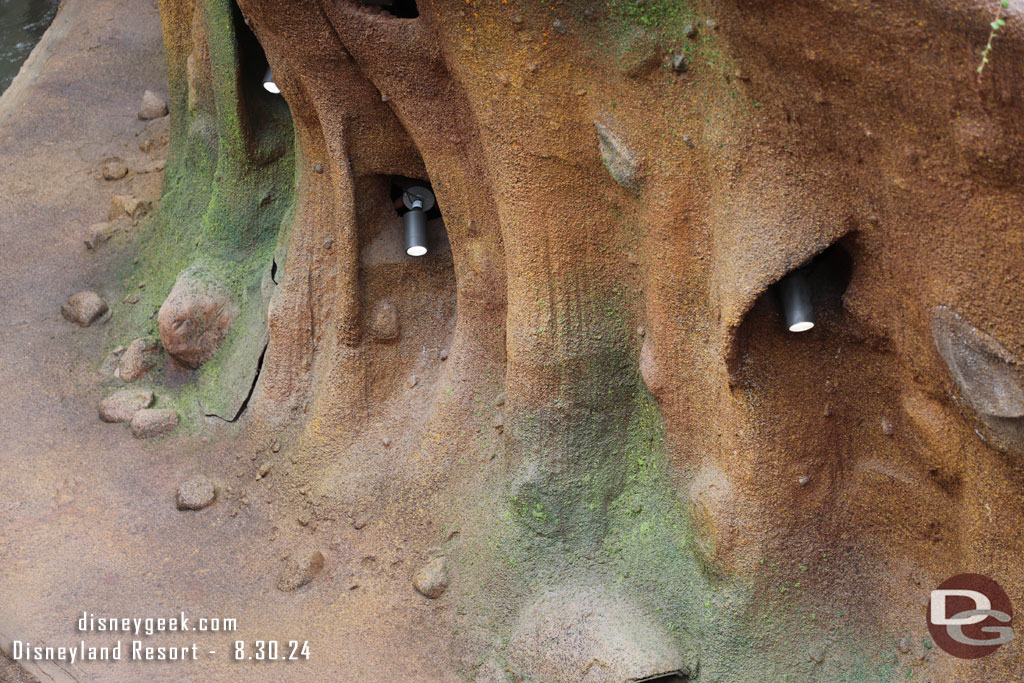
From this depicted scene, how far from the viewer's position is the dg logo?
3.36m

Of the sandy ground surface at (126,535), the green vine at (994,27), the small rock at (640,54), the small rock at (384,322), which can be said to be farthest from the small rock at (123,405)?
the green vine at (994,27)

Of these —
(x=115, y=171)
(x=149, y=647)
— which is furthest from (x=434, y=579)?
(x=115, y=171)

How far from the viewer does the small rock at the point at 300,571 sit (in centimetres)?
477

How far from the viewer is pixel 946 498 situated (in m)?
3.53

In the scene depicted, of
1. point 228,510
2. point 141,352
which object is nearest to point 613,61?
point 228,510

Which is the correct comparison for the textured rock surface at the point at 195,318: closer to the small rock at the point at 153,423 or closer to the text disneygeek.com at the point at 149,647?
the small rock at the point at 153,423

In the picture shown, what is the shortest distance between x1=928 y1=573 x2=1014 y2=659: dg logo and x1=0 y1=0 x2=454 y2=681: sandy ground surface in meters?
1.88

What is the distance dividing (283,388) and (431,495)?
106 cm

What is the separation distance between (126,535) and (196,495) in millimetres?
363

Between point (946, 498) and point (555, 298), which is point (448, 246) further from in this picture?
point (946, 498)

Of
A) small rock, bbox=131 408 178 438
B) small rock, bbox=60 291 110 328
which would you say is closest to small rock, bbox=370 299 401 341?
small rock, bbox=131 408 178 438

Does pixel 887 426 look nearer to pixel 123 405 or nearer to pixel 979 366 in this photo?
pixel 979 366

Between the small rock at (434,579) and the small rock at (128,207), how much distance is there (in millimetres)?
3484

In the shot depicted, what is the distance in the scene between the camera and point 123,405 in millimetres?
5715
